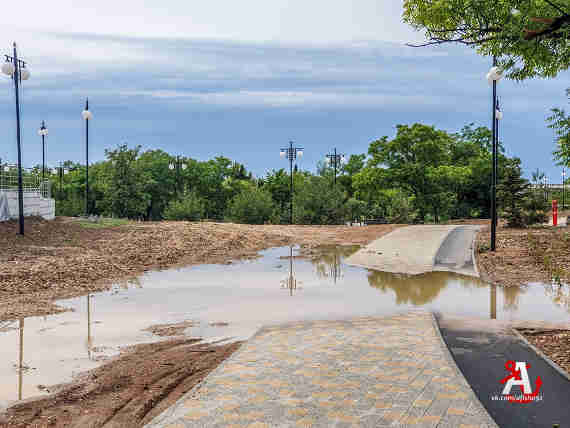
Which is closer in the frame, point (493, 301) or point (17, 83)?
point (493, 301)

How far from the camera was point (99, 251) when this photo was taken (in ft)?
59.2

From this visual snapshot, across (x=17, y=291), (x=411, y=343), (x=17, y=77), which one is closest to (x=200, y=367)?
(x=411, y=343)

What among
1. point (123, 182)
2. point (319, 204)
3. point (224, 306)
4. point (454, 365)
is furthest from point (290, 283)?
point (123, 182)

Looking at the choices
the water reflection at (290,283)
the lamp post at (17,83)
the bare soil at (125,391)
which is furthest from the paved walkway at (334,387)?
the lamp post at (17,83)

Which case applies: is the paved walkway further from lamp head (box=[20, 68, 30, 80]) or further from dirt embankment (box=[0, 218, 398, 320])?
lamp head (box=[20, 68, 30, 80])

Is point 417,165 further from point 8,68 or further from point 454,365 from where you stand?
point 454,365

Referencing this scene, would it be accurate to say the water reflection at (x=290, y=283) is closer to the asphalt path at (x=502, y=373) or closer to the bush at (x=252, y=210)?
the asphalt path at (x=502, y=373)

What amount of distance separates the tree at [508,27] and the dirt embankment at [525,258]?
597cm

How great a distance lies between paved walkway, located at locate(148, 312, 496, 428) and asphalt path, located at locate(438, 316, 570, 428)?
253mm

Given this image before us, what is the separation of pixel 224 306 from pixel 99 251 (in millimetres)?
9185

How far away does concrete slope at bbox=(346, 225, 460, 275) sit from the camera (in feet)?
53.3

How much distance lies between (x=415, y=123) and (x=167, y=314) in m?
34.6

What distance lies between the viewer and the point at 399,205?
118 ft

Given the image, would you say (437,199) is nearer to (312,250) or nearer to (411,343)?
(312,250)
